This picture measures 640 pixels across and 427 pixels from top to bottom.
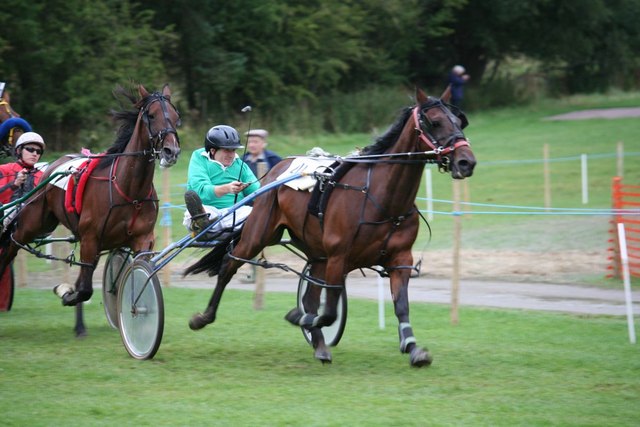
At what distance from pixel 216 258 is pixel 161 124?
146cm

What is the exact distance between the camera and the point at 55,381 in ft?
26.0

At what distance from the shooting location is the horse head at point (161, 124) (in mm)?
9008

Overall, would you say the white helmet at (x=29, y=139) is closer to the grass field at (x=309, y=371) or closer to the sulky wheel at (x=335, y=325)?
the grass field at (x=309, y=371)

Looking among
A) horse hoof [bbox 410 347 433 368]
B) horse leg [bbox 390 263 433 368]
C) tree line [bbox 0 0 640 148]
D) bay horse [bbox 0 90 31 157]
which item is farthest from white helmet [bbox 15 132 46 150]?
tree line [bbox 0 0 640 148]

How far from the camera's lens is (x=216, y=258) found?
9742 mm

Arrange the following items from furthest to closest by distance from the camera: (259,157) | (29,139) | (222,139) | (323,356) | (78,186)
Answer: (259,157) → (29,139) → (78,186) → (222,139) → (323,356)

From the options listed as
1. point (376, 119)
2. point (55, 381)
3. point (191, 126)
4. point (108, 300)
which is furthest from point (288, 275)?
point (376, 119)

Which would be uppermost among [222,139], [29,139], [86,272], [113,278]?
[29,139]

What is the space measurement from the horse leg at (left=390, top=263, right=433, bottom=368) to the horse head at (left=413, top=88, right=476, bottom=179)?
99 centimetres

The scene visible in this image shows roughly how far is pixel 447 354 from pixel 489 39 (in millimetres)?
34523

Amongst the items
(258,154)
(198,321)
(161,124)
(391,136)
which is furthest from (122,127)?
(391,136)

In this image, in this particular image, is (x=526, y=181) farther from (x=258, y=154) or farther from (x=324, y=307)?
(x=324, y=307)

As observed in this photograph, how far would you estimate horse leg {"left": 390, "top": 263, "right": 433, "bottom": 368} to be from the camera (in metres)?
8.02

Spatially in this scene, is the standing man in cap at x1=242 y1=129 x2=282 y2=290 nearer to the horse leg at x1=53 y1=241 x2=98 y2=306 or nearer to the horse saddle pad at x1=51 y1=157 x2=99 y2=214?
the horse saddle pad at x1=51 y1=157 x2=99 y2=214
